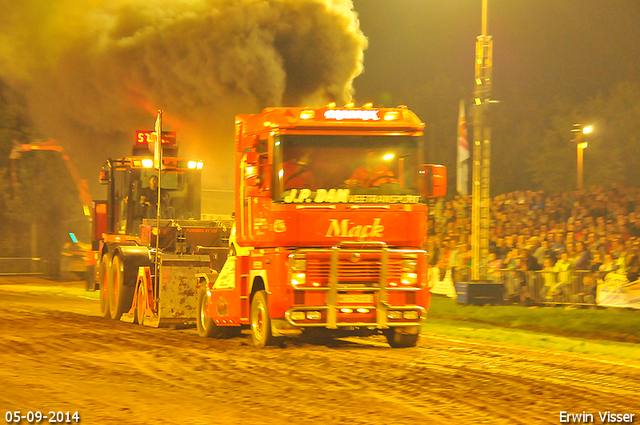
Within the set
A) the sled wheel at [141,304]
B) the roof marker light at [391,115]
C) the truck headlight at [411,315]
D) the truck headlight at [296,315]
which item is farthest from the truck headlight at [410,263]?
the sled wheel at [141,304]

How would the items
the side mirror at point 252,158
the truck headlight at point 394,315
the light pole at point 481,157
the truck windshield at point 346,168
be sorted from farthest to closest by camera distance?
the light pole at point 481,157
the side mirror at point 252,158
the truck headlight at point 394,315
the truck windshield at point 346,168

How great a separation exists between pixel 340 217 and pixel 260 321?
1.99 meters

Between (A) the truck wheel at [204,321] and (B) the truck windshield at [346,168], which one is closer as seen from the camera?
(B) the truck windshield at [346,168]

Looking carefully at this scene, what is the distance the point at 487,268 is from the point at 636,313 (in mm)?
5222

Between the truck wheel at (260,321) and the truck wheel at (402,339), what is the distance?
180cm

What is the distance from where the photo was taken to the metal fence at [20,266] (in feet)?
121

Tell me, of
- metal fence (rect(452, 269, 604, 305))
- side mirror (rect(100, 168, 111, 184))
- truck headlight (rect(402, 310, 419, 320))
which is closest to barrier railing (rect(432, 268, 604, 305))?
metal fence (rect(452, 269, 604, 305))

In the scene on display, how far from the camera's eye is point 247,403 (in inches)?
328

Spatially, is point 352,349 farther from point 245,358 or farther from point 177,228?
point 177,228

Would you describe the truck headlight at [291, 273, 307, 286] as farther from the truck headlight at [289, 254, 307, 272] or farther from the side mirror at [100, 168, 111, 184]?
the side mirror at [100, 168, 111, 184]

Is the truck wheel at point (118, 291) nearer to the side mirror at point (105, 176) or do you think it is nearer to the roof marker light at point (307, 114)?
the side mirror at point (105, 176)

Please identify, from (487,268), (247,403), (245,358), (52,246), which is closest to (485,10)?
(487,268)

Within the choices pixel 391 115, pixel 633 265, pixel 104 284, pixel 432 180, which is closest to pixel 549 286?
pixel 633 265

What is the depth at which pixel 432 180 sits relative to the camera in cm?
1255
